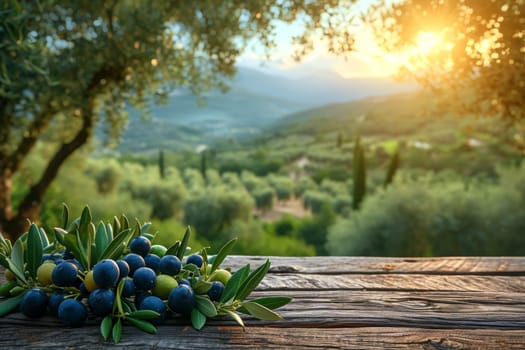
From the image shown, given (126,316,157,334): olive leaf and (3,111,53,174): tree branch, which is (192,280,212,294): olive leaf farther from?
(3,111,53,174): tree branch

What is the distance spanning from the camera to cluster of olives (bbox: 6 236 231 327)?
4.99 feet

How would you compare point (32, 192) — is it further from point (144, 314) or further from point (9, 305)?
point (144, 314)

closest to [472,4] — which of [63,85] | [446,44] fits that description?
[446,44]

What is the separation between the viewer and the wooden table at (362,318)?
1511mm

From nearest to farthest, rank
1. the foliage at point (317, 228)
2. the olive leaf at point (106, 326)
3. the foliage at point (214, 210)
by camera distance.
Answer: the olive leaf at point (106, 326)
the foliage at point (214, 210)
the foliage at point (317, 228)

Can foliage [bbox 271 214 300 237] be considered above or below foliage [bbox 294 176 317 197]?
below

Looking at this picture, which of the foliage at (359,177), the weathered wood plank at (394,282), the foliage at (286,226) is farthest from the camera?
the foliage at (286,226)

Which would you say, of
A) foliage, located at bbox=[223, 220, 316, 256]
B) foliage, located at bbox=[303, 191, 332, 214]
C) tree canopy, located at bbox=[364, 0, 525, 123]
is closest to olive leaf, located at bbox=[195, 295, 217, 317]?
tree canopy, located at bbox=[364, 0, 525, 123]

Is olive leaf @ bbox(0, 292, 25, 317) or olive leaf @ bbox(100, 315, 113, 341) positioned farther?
olive leaf @ bbox(0, 292, 25, 317)

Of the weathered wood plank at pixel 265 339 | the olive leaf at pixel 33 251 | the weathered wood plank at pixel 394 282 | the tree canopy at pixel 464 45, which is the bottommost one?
the weathered wood plank at pixel 265 339

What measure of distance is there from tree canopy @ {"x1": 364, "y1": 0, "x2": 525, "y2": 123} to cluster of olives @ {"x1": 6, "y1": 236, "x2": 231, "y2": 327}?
10.7 feet

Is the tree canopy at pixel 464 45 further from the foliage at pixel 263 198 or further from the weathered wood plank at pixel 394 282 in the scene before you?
the foliage at pixel 263 198

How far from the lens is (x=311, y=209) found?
2925cm

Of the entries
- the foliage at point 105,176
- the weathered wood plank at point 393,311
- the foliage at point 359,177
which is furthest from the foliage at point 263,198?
the weathered wood plank at point 393,311
